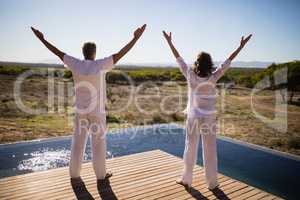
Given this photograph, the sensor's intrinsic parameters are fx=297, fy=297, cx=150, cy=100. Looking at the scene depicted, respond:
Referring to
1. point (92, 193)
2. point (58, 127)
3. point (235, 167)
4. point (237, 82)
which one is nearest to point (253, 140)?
point (235, 167)

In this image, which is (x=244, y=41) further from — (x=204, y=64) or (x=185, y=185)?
(x=185, y=185)

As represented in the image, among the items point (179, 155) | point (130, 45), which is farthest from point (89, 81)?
point (179, 155)

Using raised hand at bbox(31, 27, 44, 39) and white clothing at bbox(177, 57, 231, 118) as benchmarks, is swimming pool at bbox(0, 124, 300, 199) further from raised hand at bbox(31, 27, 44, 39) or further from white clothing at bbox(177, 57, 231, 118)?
raised hand at bbox(31, 27, 44, 39)

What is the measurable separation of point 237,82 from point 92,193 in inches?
1225

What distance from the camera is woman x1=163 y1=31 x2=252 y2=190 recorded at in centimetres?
272

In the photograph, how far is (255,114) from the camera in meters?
12.9

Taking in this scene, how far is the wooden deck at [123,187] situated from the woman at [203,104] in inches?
10.8

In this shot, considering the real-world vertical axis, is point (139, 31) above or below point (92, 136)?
above

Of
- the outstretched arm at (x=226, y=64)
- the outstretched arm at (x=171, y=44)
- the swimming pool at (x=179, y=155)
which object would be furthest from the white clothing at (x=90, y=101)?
the swimming pool at (x=179, y=155)

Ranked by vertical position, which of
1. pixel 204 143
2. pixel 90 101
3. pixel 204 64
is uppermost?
pixel 204 64

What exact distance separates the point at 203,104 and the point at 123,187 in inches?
46.4

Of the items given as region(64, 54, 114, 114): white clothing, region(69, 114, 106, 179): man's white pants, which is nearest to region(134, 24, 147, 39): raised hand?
region(64, 54, 114, 114): white clothing

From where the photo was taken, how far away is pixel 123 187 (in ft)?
9.94

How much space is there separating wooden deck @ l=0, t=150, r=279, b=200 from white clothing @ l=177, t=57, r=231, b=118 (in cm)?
80
